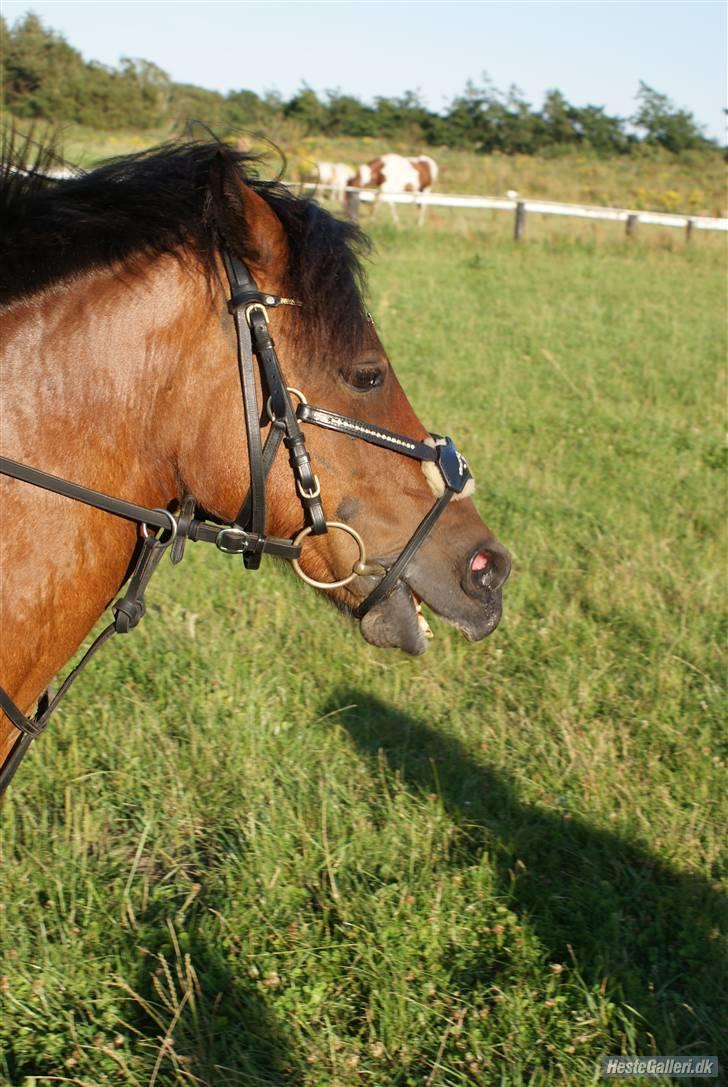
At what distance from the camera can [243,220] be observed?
1.99 meters

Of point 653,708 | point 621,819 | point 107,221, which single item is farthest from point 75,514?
point 653,708

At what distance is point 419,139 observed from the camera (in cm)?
4600

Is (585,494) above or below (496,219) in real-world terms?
below

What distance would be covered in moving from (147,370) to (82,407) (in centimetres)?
16

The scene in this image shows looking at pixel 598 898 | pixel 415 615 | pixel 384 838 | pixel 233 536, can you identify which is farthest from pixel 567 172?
pixel 233 536

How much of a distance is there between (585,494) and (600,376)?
3294 millimetres

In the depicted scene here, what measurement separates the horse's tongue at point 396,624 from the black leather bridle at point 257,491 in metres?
0.03

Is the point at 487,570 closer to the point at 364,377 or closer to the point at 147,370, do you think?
the point at 364,377

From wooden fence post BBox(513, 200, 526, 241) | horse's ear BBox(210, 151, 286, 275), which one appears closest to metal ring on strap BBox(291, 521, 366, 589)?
horse's ear BBox(210, 151, 286, 275)

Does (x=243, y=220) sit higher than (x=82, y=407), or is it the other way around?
(x=243, y=220)

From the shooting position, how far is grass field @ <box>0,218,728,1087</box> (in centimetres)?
256

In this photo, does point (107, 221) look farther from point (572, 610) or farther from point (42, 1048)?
point (572, 610)

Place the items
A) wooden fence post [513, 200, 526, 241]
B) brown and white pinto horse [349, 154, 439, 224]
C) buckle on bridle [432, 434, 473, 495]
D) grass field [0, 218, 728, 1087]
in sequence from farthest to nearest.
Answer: brown and white pinto horse [349, 154, 439, 224] → wooden fence post [513, 200, 526, 241] → grass field [0, 218, 728, 1087] → buckle on bridle [432, 434, 473, 495]

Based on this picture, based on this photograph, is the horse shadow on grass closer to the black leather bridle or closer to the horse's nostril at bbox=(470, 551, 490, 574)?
the horse's nostril at bbox=(470, 551, 490, 574)
